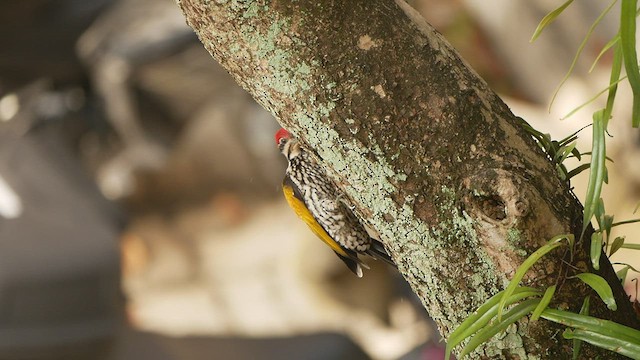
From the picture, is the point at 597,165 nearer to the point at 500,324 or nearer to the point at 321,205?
the point at 500,324

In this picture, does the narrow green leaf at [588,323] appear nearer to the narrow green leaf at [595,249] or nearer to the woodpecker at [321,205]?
the narrow green leaf at [595,249]

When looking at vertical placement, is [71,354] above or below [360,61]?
above

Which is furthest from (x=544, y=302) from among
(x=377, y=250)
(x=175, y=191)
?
(x=175, y=191)

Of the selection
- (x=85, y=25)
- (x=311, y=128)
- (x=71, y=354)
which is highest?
(x=85, y=25)

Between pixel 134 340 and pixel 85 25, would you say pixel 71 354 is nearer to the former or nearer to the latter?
pixel 134 340

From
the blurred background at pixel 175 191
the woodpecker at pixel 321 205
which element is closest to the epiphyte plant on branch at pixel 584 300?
the woodpecker at pixel 321 205

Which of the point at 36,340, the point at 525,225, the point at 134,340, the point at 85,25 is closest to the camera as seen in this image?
the point at 525,225

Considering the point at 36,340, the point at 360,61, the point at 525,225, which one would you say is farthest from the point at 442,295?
the point at 36,340
